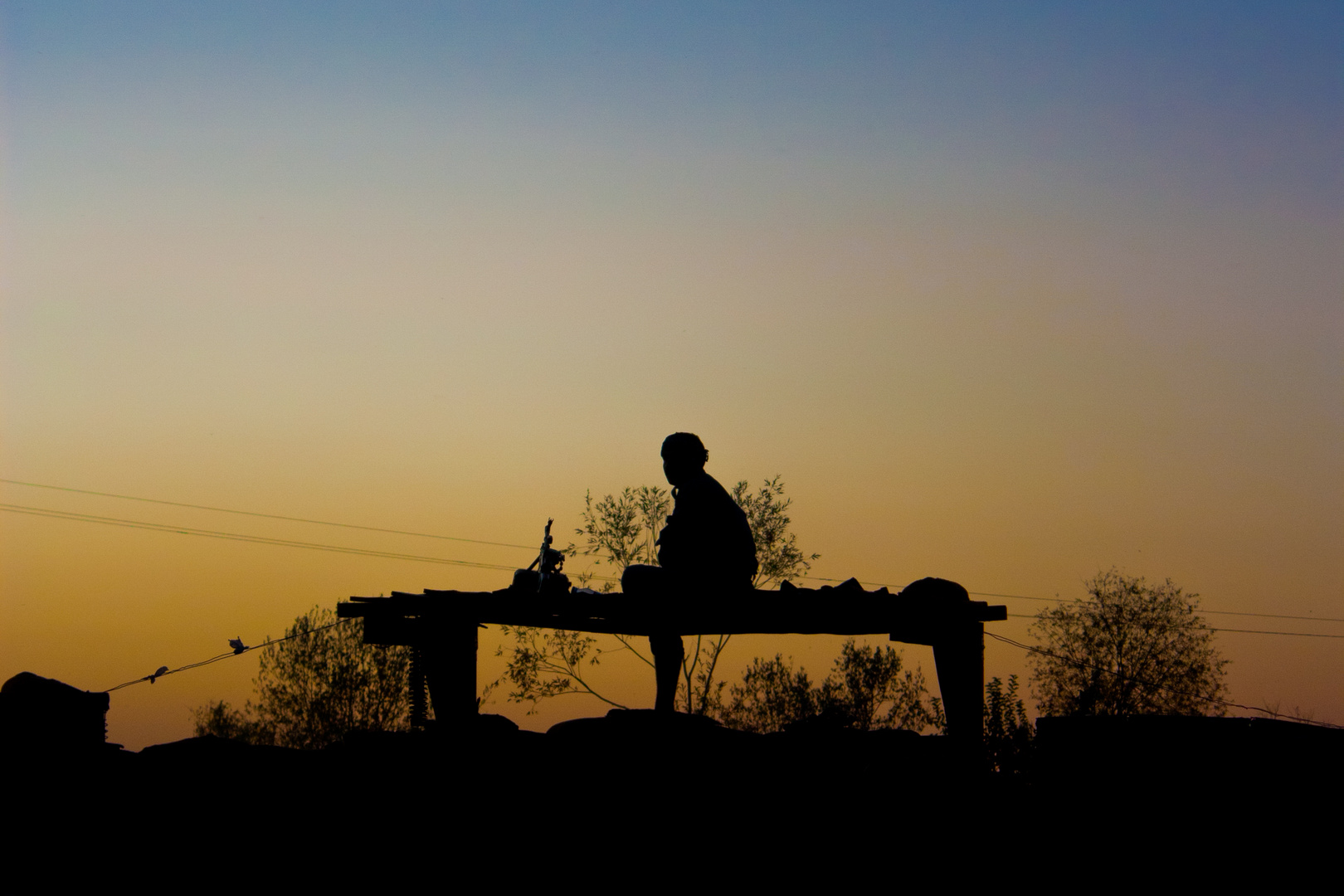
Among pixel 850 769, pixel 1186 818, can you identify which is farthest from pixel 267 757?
pixel 1186 818

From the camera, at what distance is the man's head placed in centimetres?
1029

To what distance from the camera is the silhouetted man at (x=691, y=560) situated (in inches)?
382

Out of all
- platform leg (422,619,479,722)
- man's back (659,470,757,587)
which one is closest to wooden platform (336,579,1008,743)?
platform leg (422,619,479,722)

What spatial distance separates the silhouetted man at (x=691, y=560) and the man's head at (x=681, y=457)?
0.09 metres

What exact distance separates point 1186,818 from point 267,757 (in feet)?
19.3

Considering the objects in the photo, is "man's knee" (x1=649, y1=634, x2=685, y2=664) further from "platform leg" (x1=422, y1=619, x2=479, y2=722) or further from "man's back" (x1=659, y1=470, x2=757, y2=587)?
"platform leg" (x1=422, y1=619, x2=479, y2=722)

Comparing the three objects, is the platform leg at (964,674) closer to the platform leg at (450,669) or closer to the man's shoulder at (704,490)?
the man's shoulder at (704,490)

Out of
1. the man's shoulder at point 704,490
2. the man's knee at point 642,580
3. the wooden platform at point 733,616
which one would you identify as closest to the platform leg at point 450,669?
the wooden platform at point 733,616

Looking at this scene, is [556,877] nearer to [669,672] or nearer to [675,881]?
[675,881]

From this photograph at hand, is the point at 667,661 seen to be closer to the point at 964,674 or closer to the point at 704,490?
the point at 704,490

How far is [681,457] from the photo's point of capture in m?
10.3

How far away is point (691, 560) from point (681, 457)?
3.15 ft

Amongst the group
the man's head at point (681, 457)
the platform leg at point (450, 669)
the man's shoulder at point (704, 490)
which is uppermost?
the man's head at point (681, 457)

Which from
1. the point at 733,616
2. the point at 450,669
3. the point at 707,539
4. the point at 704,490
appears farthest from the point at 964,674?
the point at 450,669
